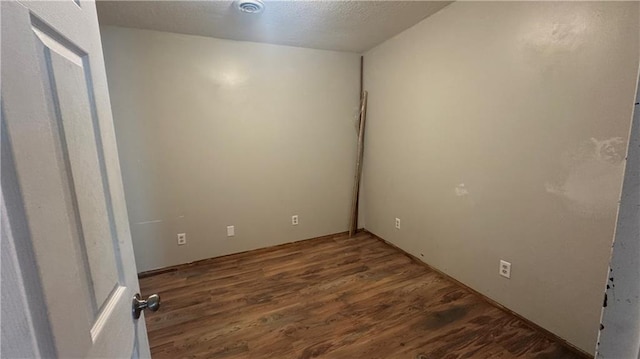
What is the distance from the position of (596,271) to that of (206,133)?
306 cm

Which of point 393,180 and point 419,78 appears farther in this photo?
point 393,180

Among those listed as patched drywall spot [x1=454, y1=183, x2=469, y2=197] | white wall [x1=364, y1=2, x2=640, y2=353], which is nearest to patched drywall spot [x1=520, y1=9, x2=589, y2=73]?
white wall [x1=364, y1=2, x2=640, y2=353]

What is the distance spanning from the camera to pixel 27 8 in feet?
1.21

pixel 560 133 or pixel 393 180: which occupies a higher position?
pixel 560 133

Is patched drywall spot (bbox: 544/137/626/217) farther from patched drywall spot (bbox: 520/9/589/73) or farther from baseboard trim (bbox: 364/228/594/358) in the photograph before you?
baseboard trim (bbox: 364/228/594/358)

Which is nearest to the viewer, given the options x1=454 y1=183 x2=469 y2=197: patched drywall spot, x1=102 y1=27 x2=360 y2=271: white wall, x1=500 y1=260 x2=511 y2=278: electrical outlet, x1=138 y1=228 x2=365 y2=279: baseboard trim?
x1=500 y1=260 x2=511 y2=278: electrical outlet

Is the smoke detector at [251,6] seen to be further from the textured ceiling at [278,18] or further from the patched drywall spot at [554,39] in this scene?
the patched drywall spot at [554,39]

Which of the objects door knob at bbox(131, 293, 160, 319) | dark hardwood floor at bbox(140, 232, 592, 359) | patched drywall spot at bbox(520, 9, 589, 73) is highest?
patched drywall spot at bbox(520, 9, 589, 73)

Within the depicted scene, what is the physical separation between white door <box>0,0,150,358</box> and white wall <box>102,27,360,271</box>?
6.59 feet

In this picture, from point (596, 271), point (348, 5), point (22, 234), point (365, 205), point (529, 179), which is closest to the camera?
point (22, 234)

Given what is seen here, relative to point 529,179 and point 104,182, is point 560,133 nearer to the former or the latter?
point 529,179

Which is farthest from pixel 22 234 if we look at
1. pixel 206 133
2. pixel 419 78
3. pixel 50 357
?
pixel 419 78

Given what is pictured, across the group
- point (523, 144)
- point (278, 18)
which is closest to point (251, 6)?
point (278, 18)

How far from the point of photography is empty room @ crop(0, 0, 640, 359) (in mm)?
406
